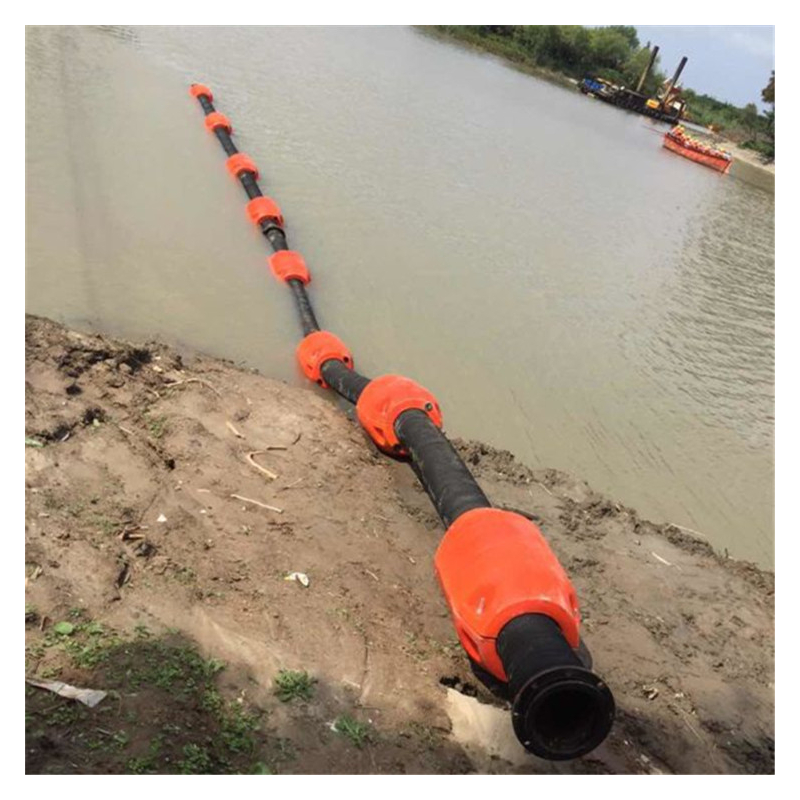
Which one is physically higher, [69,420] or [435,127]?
[435,127]

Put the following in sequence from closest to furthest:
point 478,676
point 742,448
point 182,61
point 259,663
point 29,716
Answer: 1. point 29,716
2. point 259,663
3. point 478,676
4. point 742,448
5. point 182,61

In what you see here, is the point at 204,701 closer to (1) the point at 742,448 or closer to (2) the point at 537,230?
(1) the point at 742,448

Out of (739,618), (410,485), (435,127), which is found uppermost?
(435,127)

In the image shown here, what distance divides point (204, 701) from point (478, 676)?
4.68ft

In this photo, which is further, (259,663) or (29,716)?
(259,663)

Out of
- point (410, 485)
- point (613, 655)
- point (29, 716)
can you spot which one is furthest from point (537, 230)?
point (29, 716)

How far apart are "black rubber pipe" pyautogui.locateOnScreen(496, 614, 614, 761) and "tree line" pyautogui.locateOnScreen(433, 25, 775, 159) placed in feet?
112

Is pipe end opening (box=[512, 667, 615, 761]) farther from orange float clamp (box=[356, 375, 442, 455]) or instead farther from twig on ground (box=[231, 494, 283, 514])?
orange float clamp (box=[356, 375, 442, 455])

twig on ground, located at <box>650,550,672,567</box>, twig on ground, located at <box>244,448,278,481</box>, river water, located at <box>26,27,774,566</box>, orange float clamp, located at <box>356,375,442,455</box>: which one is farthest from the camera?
river water, located at <box>26,27,774,566</box>

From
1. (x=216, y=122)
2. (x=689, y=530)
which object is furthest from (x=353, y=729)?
(x=216, y=122)

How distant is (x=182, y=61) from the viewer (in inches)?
576

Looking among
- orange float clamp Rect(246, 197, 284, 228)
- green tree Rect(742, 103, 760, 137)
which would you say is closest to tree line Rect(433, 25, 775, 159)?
green tree Rect(742, 103, 760, 137)

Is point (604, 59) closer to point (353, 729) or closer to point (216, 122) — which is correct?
point (216, 122)

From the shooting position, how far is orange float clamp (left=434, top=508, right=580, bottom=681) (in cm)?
317
